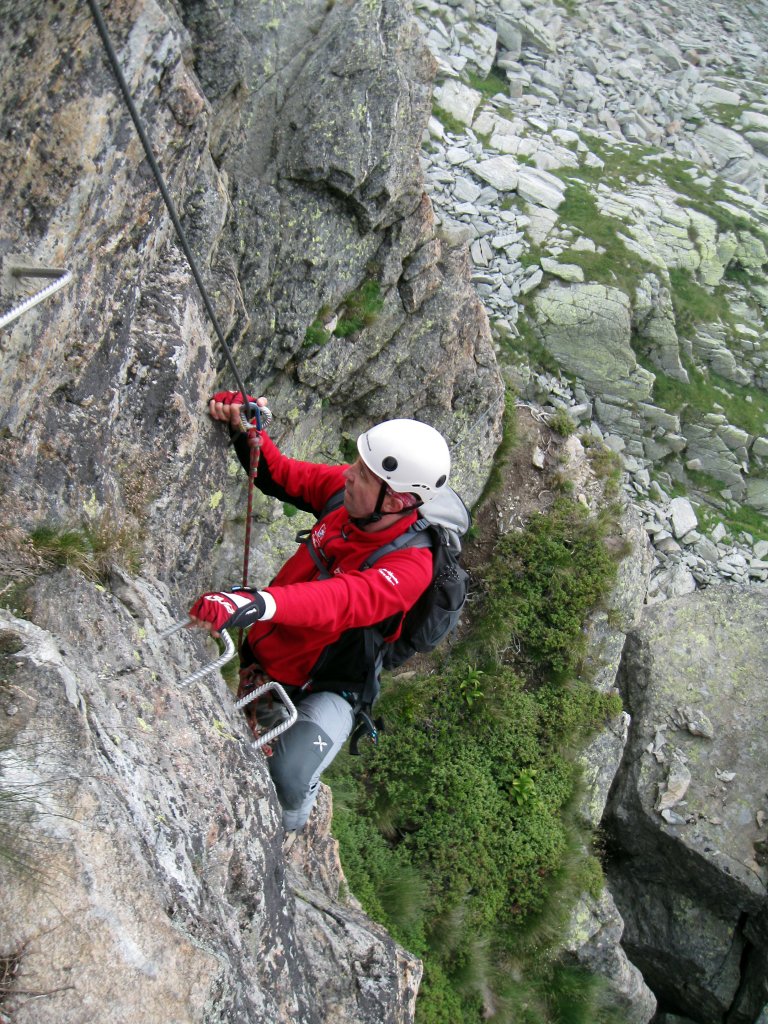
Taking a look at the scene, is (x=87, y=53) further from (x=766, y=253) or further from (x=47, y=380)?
(x=766, y=253)

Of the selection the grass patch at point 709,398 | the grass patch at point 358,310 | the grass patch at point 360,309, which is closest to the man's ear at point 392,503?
the grass patch at point 358,310

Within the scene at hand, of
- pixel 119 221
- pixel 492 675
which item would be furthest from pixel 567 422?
pixel 119 221

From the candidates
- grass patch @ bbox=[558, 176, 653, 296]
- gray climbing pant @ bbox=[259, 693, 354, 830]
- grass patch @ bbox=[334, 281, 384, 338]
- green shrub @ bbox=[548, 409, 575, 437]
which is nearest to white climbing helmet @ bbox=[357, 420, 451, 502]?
gray climbing pant @ bbox=[259, 693, 354, 830]

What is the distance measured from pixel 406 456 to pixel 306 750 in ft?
8.28

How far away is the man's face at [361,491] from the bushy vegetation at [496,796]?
21.9ft

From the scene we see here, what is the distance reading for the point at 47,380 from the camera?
16.4 feet

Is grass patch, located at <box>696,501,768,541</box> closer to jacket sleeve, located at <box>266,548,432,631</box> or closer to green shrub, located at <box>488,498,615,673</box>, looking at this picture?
green shrub, located at <box>488,498,615,673</box>

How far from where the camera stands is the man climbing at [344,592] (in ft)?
18.6

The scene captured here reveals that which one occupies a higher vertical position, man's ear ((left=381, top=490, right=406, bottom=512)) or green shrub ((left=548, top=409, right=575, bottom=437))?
man's ear ((left=381, top=490, right=406, bottom=512))

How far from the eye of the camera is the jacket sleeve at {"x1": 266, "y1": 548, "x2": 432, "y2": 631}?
5125 mm

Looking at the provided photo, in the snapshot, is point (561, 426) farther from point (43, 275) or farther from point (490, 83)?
point (490, 83)

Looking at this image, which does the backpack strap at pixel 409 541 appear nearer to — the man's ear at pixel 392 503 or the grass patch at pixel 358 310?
the man's ear at pixel 392 503

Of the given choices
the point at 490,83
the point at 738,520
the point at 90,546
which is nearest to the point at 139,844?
the point at 90,546

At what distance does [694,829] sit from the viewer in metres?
13.9
